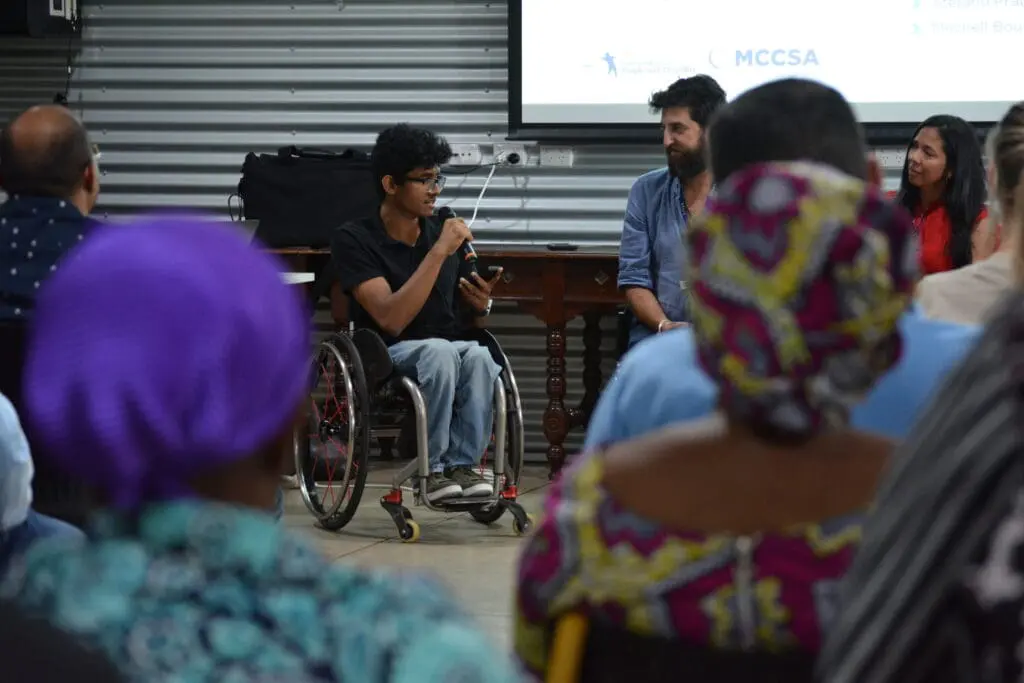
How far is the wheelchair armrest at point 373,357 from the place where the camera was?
4.61 metres

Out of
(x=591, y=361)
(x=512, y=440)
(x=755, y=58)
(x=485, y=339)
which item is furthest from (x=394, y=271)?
(x=755, y=58)

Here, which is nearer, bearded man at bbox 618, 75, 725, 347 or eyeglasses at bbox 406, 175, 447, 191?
bearded man at bbox 618, 75, 725, 347

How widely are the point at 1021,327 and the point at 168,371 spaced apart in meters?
0.52

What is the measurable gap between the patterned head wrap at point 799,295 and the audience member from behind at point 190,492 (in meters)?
0.30

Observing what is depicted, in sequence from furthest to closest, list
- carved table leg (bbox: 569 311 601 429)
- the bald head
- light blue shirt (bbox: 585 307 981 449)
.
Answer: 1. carved table leg (bbox: 569 311 601 429)
2. the bald head
3. light blue shirt (bbox: 585 307 981 449)

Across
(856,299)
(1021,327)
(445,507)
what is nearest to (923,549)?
(1021,327)

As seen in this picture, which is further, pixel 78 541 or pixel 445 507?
pixel 445 507

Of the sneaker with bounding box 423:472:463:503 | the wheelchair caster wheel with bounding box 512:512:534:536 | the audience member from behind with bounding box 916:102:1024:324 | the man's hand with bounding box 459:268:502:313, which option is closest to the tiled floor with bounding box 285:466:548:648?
the wheelchair caster wheel with bounding box 512:512:534:536

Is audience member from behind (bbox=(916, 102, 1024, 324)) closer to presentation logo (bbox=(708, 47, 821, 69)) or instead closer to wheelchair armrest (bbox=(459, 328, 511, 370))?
wheelchair armrest (bbox=(459, 328, 511, 370))

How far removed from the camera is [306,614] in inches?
37.7

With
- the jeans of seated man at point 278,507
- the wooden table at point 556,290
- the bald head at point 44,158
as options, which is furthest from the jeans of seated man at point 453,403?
the jeans of seated man at point 278,507

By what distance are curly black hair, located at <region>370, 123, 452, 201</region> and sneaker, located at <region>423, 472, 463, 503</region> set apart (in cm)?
102

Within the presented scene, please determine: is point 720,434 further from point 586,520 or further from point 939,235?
point 939,235

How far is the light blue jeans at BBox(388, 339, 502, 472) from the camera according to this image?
4.69 meters
